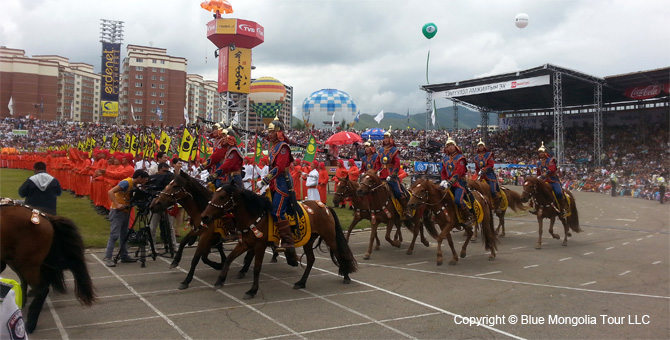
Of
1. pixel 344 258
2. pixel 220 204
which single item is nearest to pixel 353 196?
pixel 344 258

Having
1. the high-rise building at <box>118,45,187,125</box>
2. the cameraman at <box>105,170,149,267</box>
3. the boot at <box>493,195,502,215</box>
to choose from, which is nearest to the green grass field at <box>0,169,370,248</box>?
the cameraman at <box>105,170,149,267</box>

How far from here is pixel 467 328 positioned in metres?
5.87

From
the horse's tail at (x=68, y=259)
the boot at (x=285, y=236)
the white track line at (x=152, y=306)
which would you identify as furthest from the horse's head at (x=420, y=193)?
the horse's tail at (x=68, y=259)

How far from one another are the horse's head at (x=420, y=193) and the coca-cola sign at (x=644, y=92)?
128ft

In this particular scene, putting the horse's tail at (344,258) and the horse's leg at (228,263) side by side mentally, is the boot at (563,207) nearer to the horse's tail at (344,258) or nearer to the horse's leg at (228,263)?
the horse's tail at (344,258)

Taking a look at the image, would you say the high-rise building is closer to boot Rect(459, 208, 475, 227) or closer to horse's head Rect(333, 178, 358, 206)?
horse's head Rect(333, 178, 358, 206)

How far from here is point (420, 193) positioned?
32.4 ft

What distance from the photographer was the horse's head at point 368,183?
1038cm

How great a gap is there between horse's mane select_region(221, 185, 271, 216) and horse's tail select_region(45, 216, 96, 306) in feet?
A: 7.77

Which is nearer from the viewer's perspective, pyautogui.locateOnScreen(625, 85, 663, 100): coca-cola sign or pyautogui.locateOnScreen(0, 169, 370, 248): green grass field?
pyautogui.locateOnScreen(0, 169, 370, 248): green grass field

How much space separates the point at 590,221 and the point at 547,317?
45.6 ft

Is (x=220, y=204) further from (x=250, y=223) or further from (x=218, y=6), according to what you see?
(x=218, y=6)

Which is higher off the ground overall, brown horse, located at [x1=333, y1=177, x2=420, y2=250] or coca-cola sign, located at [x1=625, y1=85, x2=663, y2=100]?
coca-cola sign, located at [x1=625, y1=85, x2=663, y2=100]

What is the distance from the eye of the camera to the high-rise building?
9169 cm
